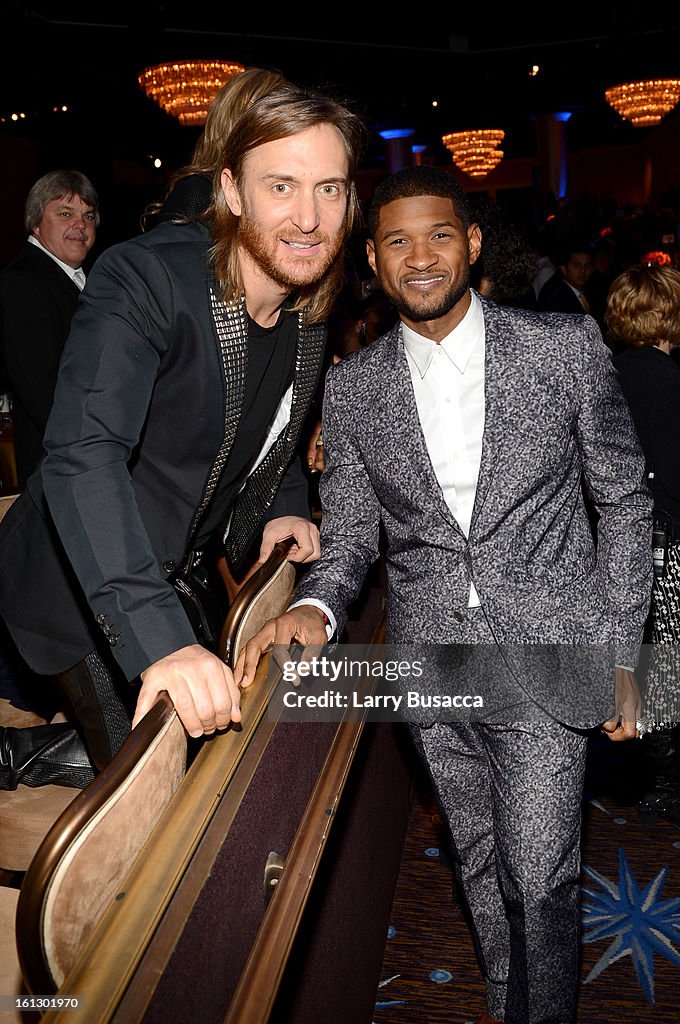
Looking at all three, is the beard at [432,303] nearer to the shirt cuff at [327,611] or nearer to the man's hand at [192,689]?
the shirt cuff at [327,611]

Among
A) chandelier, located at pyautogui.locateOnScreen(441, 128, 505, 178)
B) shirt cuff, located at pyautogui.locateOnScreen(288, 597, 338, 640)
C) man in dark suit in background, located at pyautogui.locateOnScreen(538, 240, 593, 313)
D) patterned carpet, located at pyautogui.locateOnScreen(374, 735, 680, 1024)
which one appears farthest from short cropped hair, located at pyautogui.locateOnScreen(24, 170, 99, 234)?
chandelier, located at pyautogui.locateOnScreen(441, 128, 505, 178)

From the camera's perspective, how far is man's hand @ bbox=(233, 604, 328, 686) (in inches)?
58.1

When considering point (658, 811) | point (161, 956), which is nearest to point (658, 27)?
point (658, 811)

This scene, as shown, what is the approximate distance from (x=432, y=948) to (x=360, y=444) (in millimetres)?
1521

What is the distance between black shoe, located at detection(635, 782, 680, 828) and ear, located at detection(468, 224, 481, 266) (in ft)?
6.87

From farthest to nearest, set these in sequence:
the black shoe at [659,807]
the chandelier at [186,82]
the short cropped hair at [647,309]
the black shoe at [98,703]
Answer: the chandelier at [186,82] → the short cropped hair at [647,309] → the black shoe at [659,807] → the black shoe at [98,703]

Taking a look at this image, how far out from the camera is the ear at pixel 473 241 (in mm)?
1892

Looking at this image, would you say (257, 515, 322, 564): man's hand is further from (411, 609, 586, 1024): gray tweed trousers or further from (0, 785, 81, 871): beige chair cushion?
(0, 785, 81, 871): beige chair cushion

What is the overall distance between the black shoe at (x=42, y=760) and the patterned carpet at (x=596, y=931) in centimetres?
102

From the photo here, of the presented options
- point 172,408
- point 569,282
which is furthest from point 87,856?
point 569,282

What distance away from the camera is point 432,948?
100 inches

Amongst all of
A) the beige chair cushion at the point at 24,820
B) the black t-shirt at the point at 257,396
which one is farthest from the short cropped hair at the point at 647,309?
the beige chair cushion at the point at 24,820

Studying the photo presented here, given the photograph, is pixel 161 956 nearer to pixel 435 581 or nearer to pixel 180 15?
pixel 435 581

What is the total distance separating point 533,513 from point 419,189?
683 millimetres
